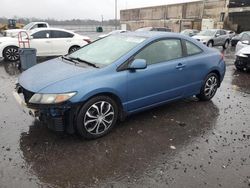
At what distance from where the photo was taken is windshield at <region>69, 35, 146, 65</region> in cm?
441

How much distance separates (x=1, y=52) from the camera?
10.9 m

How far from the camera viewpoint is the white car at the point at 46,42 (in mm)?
11017

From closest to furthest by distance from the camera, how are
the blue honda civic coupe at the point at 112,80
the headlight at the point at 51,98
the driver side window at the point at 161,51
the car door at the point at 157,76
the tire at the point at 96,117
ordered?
the headlight at the point at 51,98
the blue honda civic coupe at the point at 112,80
the tire at the point at 96,117
the car door at the point at 157,76
the driver side window at the point at 161,51

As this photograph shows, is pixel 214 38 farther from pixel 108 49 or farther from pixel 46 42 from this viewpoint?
pixel 108 49

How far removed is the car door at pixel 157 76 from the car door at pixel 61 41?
8.03 metres

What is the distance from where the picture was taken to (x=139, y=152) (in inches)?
148

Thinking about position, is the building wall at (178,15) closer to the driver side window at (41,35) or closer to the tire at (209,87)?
the driver side window at (41,35)

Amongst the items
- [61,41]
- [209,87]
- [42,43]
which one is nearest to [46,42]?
[42,43]

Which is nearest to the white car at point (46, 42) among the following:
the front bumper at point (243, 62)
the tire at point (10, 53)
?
the tire at point (10, 53)

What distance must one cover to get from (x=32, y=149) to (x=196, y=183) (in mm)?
2278

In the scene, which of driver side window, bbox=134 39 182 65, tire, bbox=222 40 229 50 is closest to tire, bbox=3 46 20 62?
driver side window, bbox=134 39 182 65

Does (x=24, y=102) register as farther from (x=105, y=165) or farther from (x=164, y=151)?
(x=164, y=151)

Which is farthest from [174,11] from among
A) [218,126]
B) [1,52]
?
[218,126]

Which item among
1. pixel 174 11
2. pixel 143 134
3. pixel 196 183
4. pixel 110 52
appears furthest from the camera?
pixel 174 11
